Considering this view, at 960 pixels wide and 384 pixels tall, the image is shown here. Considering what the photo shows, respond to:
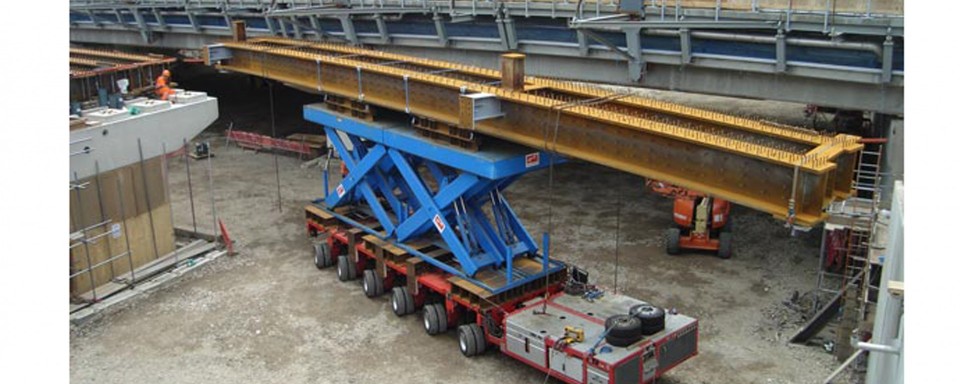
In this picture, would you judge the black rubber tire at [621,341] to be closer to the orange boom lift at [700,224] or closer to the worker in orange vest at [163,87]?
the orange boom lift at [700,224]

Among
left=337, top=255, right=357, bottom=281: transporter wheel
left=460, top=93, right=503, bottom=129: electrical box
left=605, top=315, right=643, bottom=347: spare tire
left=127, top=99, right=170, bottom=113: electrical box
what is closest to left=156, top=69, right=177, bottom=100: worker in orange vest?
left=127, top=99, right=170, bottom=113: electrical box

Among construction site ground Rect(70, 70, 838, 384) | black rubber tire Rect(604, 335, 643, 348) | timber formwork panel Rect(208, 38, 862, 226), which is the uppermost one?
timber formwork panel Rect(208, 38, 862, 226)

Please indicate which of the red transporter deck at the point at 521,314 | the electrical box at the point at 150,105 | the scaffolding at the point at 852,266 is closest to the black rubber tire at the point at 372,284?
the red transporter deck at the point at 521,314

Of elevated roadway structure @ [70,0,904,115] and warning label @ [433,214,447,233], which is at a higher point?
elevated roadway structure @ [70,0,904,115]

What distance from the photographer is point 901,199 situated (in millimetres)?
7562

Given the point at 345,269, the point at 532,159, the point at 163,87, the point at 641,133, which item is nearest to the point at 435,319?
the point at 345,269

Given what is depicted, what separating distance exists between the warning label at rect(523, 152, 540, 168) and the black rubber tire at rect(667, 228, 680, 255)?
5027 mm

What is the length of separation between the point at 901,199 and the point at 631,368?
12.0 feet

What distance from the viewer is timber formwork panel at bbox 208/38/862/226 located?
26.5 ft

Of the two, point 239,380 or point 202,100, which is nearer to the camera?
point 239,380

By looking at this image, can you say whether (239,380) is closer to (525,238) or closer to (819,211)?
(525,238)

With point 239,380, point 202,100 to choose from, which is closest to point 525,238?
point 239,380

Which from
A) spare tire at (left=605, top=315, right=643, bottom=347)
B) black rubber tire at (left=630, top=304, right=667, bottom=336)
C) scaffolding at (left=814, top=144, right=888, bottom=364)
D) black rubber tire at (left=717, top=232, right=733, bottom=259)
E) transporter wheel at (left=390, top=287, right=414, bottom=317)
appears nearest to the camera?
spare tire at (left=605, top=315, right=643, bottom=347)

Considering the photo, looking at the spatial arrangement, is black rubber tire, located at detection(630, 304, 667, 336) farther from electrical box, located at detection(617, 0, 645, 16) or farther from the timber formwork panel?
electrical box, located at detection(617, 0, 645, 16)
